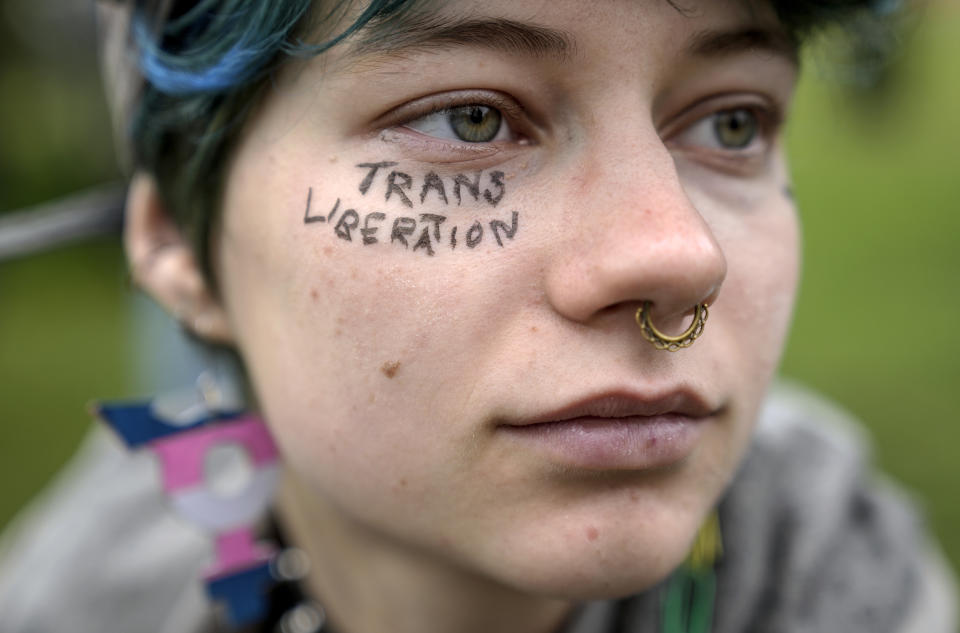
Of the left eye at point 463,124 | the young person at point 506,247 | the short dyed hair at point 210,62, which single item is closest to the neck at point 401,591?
the young person at point 506,247

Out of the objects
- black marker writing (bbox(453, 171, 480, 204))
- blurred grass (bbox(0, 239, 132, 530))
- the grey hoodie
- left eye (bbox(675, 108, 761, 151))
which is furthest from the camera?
blurred grass (bbox(0, 239, 132, 530))

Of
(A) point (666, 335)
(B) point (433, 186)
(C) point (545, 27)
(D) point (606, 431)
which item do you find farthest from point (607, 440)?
(C) point (545, 27)

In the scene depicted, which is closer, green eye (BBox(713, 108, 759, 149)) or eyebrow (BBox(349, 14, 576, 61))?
eyebrow (BBox(349, 14, 576, 61))

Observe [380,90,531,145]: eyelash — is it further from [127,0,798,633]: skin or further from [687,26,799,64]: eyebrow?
[687,26,799,64]: eyebrow

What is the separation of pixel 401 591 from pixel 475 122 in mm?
788

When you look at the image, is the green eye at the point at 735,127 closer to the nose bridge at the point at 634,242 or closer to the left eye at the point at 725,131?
the left eye at the point at 725,131

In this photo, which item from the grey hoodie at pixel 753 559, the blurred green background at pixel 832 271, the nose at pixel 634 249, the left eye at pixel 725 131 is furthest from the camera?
the blurred green background at pixel 832 271

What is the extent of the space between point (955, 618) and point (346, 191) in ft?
4.37

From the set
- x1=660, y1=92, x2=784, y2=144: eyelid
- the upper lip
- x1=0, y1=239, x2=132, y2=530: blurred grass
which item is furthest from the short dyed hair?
x1=0, y1=239, x2=132, y2=530: blurred grass

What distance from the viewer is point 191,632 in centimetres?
172

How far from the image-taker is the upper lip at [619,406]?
41.3 inches

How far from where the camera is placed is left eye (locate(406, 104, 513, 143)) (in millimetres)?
1130

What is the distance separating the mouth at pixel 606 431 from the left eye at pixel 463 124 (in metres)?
0.36

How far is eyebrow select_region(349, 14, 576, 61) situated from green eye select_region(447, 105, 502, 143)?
9 cm
